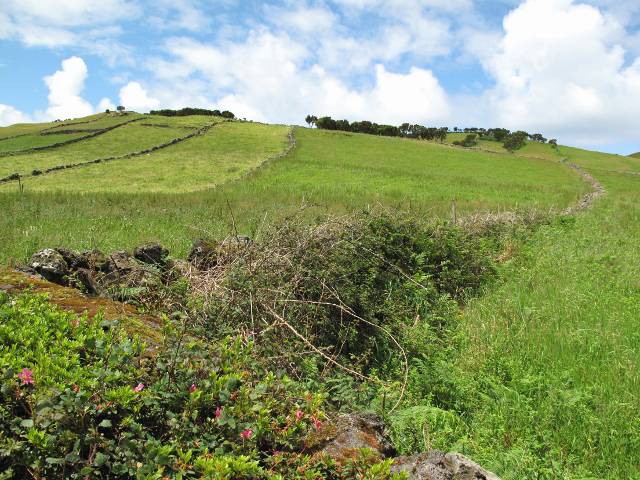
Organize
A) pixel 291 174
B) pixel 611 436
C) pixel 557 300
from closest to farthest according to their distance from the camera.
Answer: pixel 611 436
pixel 557 300
pixel 291 174

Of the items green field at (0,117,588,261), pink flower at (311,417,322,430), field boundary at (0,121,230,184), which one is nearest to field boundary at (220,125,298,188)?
green field at (0,117,588,261)

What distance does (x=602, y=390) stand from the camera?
15.6ft

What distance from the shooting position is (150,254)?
646 cm

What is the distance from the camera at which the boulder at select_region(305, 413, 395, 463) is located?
2697 millimetres

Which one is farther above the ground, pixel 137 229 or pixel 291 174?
pixel 291 174

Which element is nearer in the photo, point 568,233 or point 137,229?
point 137,229

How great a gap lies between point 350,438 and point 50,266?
3758mm

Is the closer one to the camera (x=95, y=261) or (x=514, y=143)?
(x=95, y=261)

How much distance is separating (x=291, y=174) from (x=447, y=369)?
29822 millimetres

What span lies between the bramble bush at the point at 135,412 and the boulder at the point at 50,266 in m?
1.83

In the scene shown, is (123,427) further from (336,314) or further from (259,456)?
(336,314)

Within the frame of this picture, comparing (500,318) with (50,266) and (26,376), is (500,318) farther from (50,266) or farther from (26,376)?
(26,376)

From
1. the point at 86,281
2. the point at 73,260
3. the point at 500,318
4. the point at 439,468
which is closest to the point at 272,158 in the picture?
the point at 500,318

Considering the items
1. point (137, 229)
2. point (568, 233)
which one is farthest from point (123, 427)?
point (568, 233)
